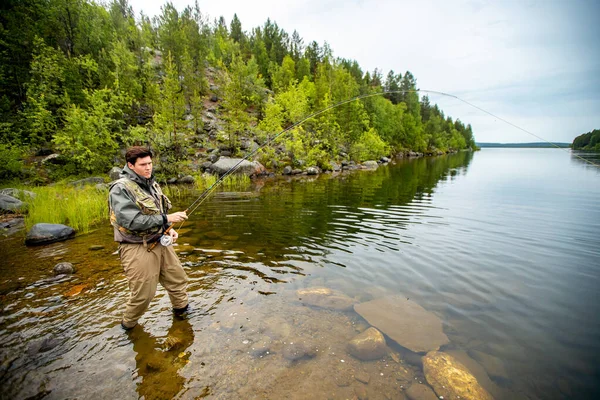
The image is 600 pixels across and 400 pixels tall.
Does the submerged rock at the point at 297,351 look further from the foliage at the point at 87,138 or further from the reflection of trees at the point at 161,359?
the foliage at the point at 87,138

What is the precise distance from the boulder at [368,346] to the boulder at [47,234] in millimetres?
9851

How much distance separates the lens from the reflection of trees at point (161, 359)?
335 cm

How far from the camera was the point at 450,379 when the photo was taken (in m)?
3.54

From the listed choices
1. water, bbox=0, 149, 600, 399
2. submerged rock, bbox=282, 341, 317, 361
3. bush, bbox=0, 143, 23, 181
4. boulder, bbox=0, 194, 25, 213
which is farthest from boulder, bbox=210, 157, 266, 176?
submerged rock, bbox=282, 341, 317, 361

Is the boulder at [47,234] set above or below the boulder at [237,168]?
below

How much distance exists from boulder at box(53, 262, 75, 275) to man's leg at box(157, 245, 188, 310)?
363 cm

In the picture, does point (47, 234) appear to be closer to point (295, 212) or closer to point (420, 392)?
point (295, 212)

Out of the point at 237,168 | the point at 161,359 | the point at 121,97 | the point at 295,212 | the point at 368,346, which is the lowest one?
the point at 368,346

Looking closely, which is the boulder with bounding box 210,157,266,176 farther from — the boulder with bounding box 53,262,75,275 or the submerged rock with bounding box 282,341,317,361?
the submerged rock with bounding box 282,341,317,361

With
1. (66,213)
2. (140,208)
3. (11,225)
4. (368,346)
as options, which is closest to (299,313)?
(368,346)

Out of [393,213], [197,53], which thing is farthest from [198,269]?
[197,53]

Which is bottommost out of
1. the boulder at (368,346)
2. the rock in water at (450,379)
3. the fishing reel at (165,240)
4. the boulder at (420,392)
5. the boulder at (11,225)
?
the boulder at (420,392)

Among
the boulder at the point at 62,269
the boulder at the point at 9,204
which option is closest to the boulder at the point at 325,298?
the boulder at the point at 62,269

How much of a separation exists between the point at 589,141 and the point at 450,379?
6253 inches
